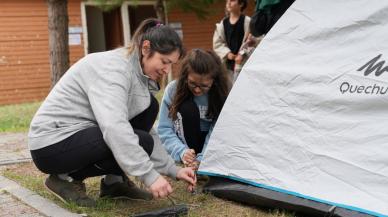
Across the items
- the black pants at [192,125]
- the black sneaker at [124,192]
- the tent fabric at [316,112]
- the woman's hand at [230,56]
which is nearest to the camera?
the tent fabric at [316,112]

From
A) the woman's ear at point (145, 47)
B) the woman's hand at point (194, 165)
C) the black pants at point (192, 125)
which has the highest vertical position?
the woman's ear at point (145, 47)

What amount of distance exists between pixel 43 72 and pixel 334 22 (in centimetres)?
956

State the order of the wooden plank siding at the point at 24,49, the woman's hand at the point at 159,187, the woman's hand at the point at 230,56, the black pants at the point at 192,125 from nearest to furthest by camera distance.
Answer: the woman's hand at the point at 159,187 < the black pants at the point at 192,125 < the woman's hand at the point at 230,56 < the wooden plank siding at the point at 24,49

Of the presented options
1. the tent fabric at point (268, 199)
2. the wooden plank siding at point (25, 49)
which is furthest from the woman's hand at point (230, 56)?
the wooden plank siding at point (25, 49)

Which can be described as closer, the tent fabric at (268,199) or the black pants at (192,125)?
the tent fabric at (268,199)

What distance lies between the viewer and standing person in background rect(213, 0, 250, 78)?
481 cm

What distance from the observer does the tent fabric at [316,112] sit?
7.90ft

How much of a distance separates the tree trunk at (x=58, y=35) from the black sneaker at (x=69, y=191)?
14.1 feet

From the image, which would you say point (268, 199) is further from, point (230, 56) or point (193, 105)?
point (230, 56)

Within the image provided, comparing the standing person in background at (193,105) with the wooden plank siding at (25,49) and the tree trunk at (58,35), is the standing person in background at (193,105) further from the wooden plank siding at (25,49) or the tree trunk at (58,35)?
the wooden plank siding at (25,49)

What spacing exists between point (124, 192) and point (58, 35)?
14.2 ft

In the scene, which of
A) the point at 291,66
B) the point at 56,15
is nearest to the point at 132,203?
the point at 291,66

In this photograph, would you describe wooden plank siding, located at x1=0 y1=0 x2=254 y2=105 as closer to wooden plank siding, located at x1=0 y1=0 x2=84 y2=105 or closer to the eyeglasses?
wooden plank siding, located at x1=0 y1=0 x2=84 y2=105

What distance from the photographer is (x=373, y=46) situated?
2.53 metres
